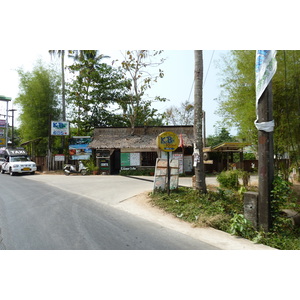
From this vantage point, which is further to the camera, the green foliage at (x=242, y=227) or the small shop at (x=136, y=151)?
the small shop at (x=136, y=151)

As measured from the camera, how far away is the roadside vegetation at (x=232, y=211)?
468 centimetres

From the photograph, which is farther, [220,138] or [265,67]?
[220,138]

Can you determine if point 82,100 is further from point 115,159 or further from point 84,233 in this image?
point 84,233

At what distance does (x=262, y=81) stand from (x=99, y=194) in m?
6.34

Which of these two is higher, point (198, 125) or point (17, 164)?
point (198, 125)

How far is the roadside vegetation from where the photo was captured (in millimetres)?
4680

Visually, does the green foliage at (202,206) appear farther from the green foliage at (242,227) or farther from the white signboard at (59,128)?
the white signboard at (59,128)

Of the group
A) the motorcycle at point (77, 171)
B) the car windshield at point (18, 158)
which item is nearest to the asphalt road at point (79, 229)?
the motorcycle at point (77, 171)

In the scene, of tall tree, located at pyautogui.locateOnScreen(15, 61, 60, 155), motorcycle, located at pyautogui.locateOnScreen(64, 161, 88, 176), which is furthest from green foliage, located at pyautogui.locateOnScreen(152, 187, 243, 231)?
tall tree, located at pyautogui.locateOnScreen(15, 61, 60, 155)

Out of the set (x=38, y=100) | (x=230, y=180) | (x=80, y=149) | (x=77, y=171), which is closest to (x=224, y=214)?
(x=230, y=180)

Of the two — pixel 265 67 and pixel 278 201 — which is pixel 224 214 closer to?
pixel 278 201

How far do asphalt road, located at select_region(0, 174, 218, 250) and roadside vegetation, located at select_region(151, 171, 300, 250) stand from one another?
910 mm

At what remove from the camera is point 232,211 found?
624 centimetres

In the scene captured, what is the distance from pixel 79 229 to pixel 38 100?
20.2 m
